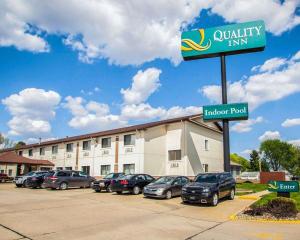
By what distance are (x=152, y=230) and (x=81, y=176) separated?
1900 cm

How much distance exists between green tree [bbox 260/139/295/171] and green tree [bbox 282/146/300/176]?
1.78ft

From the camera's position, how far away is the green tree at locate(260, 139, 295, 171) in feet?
297

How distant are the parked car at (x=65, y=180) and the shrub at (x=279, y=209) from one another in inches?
670

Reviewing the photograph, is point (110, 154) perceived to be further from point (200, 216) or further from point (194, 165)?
point (200, 216)

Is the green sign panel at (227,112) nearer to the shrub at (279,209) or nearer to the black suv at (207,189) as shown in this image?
the black suv at (207,189)

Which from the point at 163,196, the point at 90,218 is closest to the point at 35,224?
the point at 90,218

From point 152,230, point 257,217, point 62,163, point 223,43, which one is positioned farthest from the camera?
point 62,163

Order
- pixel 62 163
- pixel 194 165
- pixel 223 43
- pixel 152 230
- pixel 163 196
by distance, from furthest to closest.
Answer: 1. pixel 62 163
2. pixel 194 165
3. pixel 223 43
4. pixel 163 196
5. pixel 152 230

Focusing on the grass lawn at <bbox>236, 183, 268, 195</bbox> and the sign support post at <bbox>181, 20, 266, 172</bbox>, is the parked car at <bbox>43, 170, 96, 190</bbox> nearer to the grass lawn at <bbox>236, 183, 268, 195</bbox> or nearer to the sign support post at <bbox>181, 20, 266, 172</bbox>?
the sign support post at <bbox>181, 20, 266, 172</bbox>

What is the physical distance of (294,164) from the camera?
3546 inches

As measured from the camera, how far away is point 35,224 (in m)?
9.85

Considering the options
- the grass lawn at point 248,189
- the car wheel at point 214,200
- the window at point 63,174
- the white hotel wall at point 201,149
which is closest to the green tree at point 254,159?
the white hotel wall at point 201,149

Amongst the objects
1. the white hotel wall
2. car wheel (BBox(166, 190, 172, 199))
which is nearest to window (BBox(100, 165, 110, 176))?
the white hotel wall

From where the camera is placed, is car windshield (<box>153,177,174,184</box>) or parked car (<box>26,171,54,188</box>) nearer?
car windshield (<box>153,177,174,184</box>)
